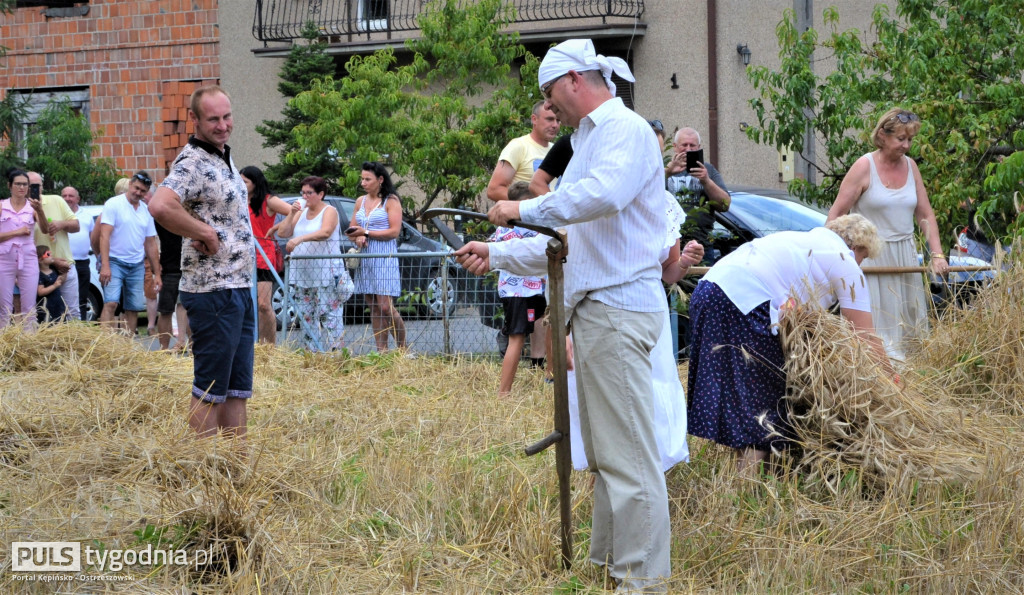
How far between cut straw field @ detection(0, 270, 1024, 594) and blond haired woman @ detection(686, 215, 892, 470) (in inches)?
4.5

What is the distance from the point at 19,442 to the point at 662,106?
1432 centimetres

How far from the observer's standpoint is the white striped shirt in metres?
3.62

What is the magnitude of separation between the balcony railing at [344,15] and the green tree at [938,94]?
399 inches

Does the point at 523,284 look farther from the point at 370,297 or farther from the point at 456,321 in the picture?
the point at 370,297

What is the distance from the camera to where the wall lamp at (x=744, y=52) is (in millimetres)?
17609

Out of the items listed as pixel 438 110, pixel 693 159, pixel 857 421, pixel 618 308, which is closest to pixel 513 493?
pixel 618 308

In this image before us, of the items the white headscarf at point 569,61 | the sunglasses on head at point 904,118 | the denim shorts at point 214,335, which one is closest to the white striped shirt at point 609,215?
the white headscarf at point 569,61

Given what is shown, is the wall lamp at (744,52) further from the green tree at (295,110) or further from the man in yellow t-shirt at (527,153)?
the man in yellow t-shirt at (527,153)

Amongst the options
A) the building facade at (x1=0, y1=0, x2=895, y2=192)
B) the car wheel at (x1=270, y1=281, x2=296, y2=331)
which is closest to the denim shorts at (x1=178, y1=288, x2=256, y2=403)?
the car wheel at (x1=270, y1=281, x2=296, y2=331)

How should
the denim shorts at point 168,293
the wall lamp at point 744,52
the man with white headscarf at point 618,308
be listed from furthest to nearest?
1. the wall lamp at point 744,52
2. the denim shorts at point 168,293
3. the man with white headscarf at point 618,308

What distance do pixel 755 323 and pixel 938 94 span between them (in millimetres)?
4474

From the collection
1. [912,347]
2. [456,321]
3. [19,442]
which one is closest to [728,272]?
[912,347]

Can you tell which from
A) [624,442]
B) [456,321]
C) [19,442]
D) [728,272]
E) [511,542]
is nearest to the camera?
[624,442]

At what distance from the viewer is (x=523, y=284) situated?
757cm
